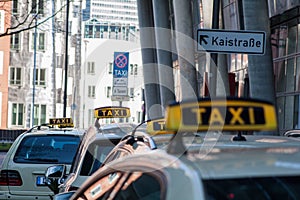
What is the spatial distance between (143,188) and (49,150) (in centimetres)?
894

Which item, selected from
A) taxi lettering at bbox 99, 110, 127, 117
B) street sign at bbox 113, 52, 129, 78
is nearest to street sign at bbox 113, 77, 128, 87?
street sign at bbox 113, 52, 129, 78

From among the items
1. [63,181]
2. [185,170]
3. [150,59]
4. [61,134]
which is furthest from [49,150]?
[150,59]

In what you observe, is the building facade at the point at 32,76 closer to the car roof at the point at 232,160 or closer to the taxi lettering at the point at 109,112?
the taxi lettering at the point at 109,112

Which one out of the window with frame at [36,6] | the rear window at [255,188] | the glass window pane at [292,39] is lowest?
the rear window at [255,188]

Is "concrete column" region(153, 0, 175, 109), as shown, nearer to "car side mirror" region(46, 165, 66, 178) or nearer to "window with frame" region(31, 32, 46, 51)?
"car side mirror" region(46, 165, 66, 178)

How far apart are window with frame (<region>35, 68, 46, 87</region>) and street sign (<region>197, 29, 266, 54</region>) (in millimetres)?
49870

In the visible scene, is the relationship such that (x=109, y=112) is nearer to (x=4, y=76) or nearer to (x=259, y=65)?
(x=259, y=65)

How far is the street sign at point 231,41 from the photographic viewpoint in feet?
43.6

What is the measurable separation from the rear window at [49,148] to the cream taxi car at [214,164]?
8433 mm

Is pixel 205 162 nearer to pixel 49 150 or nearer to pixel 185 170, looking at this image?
pixel 185 170

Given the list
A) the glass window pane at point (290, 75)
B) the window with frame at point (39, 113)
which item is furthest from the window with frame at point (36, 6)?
the window with frame at point (39, 113)

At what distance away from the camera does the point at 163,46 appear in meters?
33.7

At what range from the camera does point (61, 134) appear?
12.4m

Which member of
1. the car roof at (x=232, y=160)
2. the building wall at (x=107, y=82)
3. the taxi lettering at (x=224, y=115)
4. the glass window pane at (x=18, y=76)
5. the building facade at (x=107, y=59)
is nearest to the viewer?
the car roof at (x=232, y=160)
